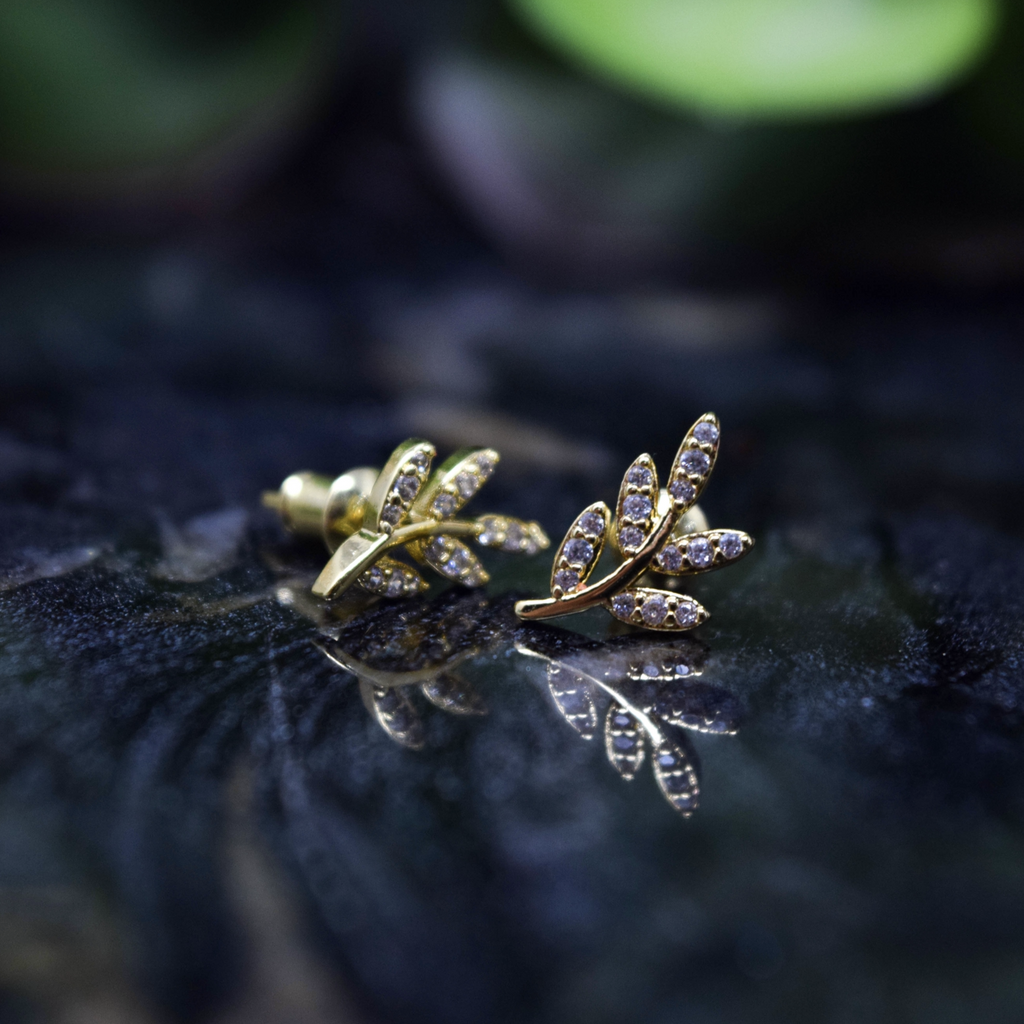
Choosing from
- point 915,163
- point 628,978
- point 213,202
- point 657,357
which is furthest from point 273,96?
point 628,978

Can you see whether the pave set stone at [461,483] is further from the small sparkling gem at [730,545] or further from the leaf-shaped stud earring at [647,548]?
the small sparkling gem at [730,545]

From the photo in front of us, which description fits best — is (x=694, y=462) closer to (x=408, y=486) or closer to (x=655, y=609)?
(x=655, y=609)

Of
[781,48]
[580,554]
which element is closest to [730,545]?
[580,554]

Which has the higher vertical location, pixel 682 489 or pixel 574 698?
pixel 682 489

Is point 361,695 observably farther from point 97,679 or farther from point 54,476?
point 54,476

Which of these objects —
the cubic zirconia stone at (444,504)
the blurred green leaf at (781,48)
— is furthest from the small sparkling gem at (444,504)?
the blurred green leaf at (781,48)

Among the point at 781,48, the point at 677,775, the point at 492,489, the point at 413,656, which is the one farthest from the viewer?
the point at 781,48
